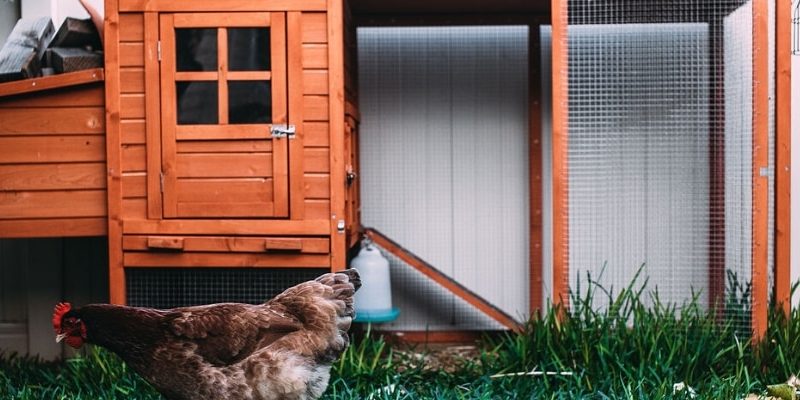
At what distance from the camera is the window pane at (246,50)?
4480 millimetres

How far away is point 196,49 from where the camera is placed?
14.7 ft

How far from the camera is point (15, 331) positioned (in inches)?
208

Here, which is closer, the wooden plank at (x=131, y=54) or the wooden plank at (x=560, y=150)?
the wooden plank at (x=560, y=150)

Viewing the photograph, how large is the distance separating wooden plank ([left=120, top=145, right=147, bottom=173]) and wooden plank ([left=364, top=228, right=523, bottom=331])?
1560mm

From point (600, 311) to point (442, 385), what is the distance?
3.13ft

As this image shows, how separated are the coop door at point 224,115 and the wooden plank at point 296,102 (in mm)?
32

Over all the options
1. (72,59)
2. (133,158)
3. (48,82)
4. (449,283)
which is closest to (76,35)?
(72,59)

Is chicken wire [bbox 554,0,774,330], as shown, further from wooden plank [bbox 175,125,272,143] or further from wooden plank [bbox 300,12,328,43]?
wooden plank [bbox 175,125,272,143]

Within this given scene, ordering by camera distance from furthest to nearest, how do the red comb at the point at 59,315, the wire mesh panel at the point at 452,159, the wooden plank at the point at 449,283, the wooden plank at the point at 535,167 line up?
the wire mesh panel at the point at 452,159, the wooden plank at the point at 535,167, the wooden plank at the point at 449,283, the red comb at the point at 59,315

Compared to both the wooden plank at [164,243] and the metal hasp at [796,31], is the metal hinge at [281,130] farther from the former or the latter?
the metal hasp at [796,31]

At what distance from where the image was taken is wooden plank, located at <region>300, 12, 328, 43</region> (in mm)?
4488

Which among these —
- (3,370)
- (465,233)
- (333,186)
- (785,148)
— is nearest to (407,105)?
(465,233)

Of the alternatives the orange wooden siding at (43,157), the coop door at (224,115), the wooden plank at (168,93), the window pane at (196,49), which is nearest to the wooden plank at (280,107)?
the coop door at (224,115)

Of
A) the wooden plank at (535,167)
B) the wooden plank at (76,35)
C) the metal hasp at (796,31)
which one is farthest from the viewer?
the wooden plank at (535,167)
